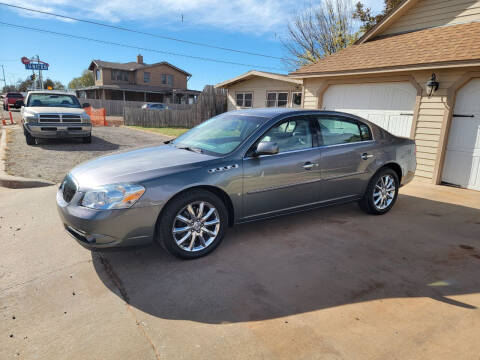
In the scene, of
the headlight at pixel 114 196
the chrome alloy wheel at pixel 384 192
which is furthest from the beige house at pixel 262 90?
the headlight at pixel 114 196

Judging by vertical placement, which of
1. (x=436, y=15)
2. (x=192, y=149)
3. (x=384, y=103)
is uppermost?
(x=436, y=15)

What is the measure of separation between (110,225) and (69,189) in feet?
2.47

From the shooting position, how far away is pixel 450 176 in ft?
23.8

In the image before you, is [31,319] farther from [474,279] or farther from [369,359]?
[474,279]

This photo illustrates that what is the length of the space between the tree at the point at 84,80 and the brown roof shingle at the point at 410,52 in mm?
75542

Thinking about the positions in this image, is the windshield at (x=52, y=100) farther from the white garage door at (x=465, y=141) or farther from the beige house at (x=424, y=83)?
the white garage door at (x=465, y=141)

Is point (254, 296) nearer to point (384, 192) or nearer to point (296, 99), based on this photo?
point (384, 192)

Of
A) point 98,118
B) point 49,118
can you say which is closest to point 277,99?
point 49,118

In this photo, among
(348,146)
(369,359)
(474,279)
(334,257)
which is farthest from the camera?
(348,146)

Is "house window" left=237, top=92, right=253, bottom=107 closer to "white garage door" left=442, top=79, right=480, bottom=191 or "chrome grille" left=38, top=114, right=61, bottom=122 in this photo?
"chrome grille" left=38, top=114, right=61, bottom=122

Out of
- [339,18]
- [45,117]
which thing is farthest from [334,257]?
[339,18]

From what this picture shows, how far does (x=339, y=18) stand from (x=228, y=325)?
78.1ft

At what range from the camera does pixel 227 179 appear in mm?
3502

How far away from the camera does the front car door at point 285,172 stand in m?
3.72
